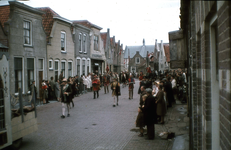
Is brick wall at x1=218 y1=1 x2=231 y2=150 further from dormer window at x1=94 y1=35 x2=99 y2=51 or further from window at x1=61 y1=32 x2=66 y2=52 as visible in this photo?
dormer window at x1=94 y1=35 x2=99 y2=51

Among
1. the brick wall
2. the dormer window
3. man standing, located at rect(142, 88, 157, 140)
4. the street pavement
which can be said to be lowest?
the street pavement

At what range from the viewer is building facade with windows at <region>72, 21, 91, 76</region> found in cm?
3038

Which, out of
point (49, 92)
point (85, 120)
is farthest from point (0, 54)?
point (49, 92)

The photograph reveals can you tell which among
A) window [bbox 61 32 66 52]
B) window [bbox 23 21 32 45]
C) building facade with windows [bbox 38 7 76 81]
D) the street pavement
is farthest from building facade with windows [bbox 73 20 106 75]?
the street pavement

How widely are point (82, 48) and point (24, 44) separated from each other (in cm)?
1332

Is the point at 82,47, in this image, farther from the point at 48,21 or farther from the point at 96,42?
the point at 48,21

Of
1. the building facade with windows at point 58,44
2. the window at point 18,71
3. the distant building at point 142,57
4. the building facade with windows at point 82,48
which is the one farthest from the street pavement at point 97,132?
the distant building at point 142,57

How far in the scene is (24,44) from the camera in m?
19.2

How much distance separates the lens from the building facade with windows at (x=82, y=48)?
30.4 m

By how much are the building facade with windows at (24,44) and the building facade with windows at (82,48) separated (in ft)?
26.9

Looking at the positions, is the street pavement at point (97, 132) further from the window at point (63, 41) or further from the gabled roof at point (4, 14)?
→ the window at point (63, 41)

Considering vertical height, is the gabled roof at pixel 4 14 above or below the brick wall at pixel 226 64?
above

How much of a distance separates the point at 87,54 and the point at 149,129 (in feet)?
87.1

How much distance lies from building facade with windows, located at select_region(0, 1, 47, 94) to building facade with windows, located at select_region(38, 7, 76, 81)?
1.37 m
